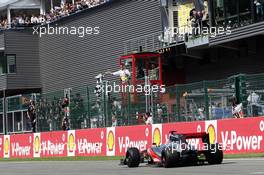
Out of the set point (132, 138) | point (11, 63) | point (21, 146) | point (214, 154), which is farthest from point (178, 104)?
point (11, 63)

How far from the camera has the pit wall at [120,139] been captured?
809 inches

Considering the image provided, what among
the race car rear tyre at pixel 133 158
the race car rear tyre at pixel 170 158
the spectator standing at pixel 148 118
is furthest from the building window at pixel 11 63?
the race car rear tyre at pixel 170 158

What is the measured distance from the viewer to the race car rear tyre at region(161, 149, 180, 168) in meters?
16.3

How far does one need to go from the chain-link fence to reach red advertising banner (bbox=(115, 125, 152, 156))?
483mm

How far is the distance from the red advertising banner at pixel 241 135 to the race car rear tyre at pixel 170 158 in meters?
4.38

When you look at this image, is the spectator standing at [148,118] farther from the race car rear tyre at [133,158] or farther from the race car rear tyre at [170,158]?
the race car rear tyre at [170,158]

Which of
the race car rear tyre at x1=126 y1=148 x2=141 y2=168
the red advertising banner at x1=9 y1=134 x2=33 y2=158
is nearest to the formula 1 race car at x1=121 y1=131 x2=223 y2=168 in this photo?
the race car rear tyre at x1=126 y1=148 x2=141 y2=168

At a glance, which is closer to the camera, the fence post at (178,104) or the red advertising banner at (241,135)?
the red advertising banner at (241,135)

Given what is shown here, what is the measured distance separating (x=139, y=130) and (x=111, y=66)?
629 inches

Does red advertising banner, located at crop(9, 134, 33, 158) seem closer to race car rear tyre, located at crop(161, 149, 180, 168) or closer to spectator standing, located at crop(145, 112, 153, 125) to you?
spectator standing, located at crop(145, 112, 153, 125)

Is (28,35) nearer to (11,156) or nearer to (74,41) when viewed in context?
(74,41)

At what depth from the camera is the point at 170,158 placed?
16344mm

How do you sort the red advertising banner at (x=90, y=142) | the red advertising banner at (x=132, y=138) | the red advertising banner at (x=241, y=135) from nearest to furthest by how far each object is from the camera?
the red advertising banner at (x=241, y=135), the red advertising banner at (x=132, y=138), the red advertising banner at (x=90, y=142)

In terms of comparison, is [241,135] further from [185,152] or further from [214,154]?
[185,152]
